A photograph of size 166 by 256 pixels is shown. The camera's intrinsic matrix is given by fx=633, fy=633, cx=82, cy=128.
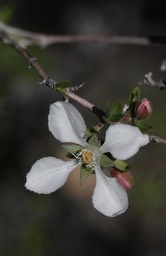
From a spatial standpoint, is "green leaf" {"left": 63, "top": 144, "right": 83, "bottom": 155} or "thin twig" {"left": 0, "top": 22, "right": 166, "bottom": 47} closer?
"green leaf" {"left": 63, "top": 144, "right": 83, "bottom": 155}

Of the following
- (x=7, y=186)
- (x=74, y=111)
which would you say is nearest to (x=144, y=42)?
(x=74, y=111)

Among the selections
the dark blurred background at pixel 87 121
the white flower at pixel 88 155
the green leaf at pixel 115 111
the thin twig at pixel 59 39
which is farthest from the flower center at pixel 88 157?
the dark blurred background at pixel 87 121

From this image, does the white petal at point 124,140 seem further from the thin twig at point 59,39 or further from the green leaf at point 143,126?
the thin twig at point 59,39

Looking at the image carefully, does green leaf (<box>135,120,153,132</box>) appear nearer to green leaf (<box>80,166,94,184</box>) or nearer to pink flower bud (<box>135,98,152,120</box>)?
pink flower bud (<box>135,98,152,120</box>)

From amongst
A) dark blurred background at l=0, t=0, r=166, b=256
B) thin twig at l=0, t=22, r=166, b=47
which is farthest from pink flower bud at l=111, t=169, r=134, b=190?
dark blurred background at l=0, t=0, r=166, b=256

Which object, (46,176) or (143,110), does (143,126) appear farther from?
(46,176)

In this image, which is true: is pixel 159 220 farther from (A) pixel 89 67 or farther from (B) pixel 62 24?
(B) pixel 62 24

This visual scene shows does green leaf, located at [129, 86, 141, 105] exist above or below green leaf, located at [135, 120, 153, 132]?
above
